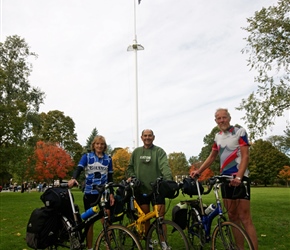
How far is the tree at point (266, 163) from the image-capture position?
6391cm

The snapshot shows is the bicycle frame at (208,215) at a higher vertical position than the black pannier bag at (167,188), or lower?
lower

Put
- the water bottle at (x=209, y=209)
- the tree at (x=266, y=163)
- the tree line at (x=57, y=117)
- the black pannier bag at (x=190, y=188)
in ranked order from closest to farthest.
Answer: the water bottle at (x=209, y=209)
the black pannier bag at (x=190, y=188)
the tree line at (x=57, y=117)
the tree at (x=266, y=163)

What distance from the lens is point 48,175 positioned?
137 feet

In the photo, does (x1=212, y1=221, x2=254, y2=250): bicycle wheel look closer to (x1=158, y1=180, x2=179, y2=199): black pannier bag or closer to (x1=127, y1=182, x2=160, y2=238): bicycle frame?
(x1=158, y1=180, x2=179, y2=199): black pannier bag

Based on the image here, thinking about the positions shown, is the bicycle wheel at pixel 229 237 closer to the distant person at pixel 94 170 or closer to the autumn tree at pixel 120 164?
the distant person at pixel 94 170

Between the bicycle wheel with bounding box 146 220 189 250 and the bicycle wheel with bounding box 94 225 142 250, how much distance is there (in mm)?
423

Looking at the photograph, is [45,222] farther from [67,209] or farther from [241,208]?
[241,208]

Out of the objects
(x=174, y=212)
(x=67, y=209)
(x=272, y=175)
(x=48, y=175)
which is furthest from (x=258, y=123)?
(x=272, y=175)

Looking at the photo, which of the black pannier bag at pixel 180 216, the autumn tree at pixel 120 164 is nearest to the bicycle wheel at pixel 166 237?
the black pannier bag at pixel 180 216

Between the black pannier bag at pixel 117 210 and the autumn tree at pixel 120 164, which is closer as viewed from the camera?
the black pannier bag at pixel 117 210

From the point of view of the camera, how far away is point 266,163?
64125mm

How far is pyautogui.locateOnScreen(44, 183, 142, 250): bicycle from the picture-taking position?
4.02 metres

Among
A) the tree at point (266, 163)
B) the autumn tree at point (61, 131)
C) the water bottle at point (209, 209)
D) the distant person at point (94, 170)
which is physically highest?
the autumn tree at point (61, 131)

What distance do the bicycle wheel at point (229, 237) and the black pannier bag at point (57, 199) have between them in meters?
2.07
